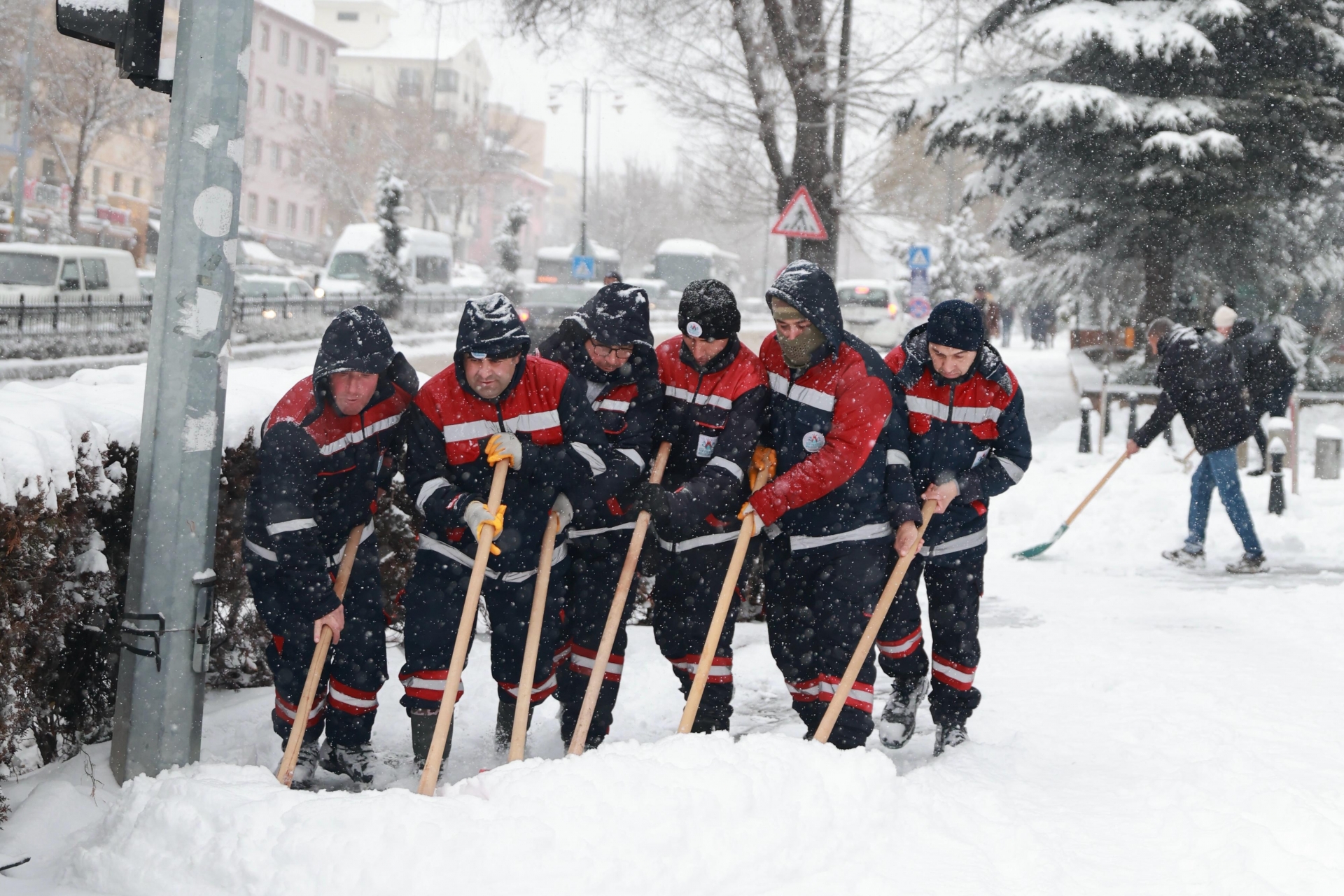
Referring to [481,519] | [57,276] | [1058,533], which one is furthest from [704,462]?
[57,276]

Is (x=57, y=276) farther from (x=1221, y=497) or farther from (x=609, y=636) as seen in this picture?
(x=609, y=636)

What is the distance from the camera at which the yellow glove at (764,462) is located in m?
4.50

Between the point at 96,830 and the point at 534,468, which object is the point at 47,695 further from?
the point at 534,468

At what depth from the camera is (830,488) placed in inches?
166

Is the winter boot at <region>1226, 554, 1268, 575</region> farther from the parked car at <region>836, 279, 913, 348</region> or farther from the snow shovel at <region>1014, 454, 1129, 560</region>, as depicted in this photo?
the parked car at <region>836, 279, 913, 348</region>

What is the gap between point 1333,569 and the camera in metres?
8.03

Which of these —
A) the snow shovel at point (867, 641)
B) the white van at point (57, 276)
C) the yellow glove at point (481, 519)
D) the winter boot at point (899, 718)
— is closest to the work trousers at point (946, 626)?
the winter boot at point (899, 718)

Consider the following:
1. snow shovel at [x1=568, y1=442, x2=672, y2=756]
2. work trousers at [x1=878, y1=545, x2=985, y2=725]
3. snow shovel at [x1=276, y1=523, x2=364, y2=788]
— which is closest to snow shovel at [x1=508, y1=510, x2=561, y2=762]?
snow shovel at [x1=568, y1=442, x2=672, y2=756]

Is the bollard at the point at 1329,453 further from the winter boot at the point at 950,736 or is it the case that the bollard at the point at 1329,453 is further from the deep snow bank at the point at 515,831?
the deep snow bank at the point at 515,831

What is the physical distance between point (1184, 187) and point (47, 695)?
14.7m

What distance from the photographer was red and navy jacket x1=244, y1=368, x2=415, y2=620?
3904 millimetres

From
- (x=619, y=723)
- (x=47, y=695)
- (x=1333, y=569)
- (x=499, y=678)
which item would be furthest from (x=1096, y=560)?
(x=47, y=695)

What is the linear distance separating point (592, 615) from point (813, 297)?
4.73ft

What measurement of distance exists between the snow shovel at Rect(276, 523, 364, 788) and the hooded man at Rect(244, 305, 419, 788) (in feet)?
0.11
